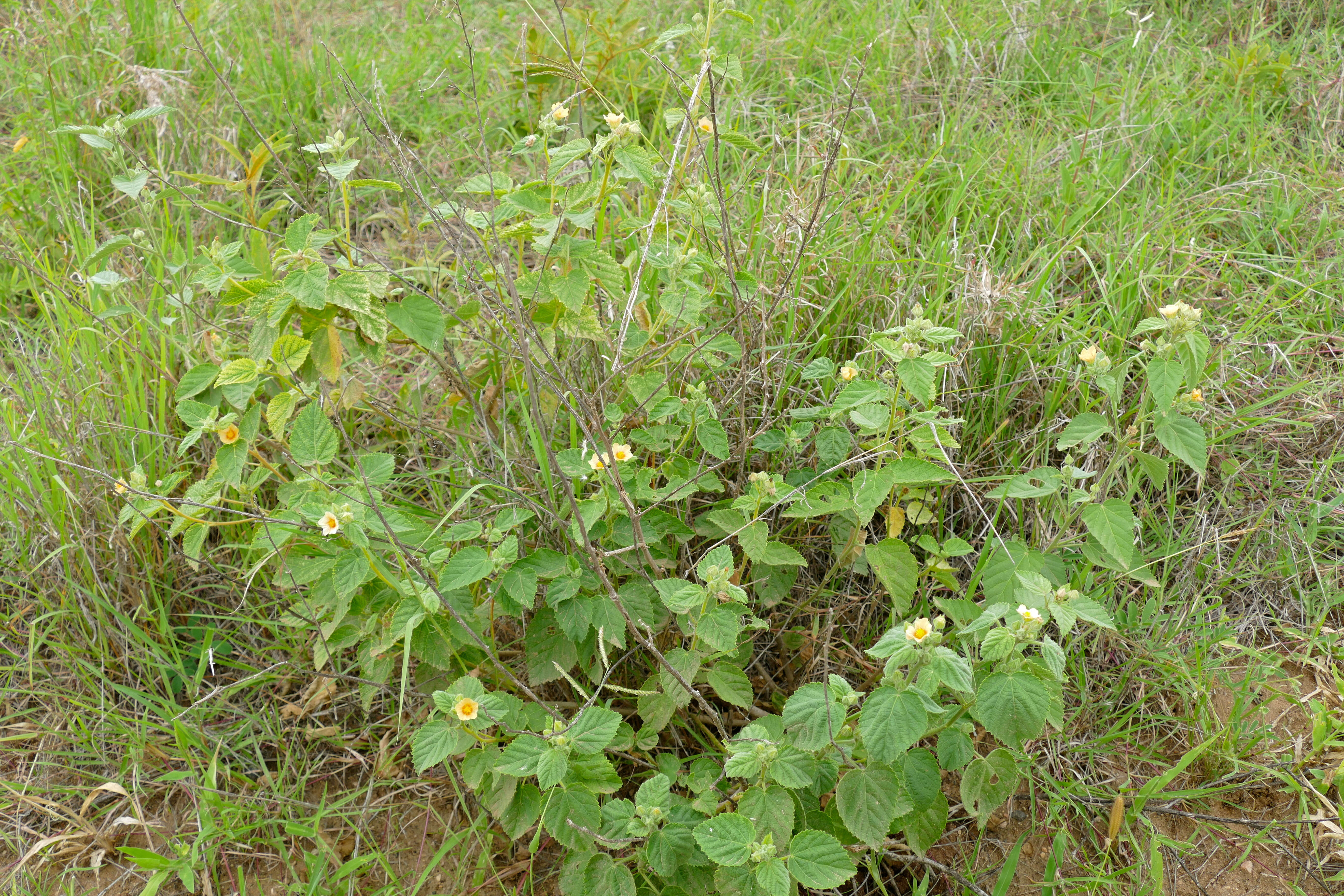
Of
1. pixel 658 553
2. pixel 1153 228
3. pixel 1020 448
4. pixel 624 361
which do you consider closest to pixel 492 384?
pixel 624 361

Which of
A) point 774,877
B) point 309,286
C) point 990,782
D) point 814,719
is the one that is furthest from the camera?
point 309,286

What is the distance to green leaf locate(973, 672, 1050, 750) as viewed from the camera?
1.49 meters

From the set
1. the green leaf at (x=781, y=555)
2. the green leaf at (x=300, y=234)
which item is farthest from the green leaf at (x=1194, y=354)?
the green leaf at (x=300, y=234)

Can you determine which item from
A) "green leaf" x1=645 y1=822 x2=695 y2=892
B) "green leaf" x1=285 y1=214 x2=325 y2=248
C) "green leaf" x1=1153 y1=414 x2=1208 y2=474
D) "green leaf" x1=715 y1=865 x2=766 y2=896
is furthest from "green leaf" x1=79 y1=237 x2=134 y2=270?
"green leaf" x1=1153 y1=414 x2=1208 y2=474

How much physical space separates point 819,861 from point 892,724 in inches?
9.9

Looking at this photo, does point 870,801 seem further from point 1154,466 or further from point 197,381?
point 197,381

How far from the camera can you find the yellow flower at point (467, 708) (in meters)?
1.62

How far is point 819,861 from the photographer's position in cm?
150

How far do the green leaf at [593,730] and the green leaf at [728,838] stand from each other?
0.69ft

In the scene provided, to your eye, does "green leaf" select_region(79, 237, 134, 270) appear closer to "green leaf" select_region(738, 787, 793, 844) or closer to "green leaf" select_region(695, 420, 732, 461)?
"green leaf" select_region(695, 420, 732, 461)

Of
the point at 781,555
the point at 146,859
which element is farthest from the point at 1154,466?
the point at 146,859

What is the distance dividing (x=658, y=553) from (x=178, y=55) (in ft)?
9.71

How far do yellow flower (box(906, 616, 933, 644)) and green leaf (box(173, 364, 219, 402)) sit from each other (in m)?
1.46

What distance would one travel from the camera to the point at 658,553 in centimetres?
205
